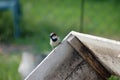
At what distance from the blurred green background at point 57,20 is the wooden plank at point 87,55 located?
336 centimetres

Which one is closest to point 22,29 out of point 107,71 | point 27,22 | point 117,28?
point 27,22

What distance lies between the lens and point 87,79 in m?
2.80

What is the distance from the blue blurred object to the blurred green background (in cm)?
8

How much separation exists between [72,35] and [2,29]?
14.8ft

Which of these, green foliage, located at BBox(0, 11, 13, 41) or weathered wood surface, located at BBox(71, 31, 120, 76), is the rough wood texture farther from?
green foliage, located at BBox(0, 11, 13, 41)

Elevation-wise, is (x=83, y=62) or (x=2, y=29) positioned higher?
(x=83, y=62)

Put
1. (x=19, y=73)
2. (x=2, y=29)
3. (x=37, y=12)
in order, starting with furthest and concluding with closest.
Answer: (x=37, y=12) → (x=2, y=29) → (x=19, y=73)

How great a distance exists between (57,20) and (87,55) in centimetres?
491

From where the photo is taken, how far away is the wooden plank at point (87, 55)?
2.70m

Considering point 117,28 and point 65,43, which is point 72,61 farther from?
point 117,28

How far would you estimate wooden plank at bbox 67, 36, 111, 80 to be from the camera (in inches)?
106

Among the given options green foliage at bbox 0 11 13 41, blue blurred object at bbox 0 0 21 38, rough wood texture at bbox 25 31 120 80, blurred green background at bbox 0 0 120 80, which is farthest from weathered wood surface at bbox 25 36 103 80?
blue blurred object at bbox 0 0 21 38

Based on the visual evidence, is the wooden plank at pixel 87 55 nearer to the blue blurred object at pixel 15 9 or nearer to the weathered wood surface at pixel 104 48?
the weathered wood surface at pixel 104 48

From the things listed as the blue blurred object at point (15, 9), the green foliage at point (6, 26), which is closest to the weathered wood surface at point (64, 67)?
the green foliage at point (6, 26)
